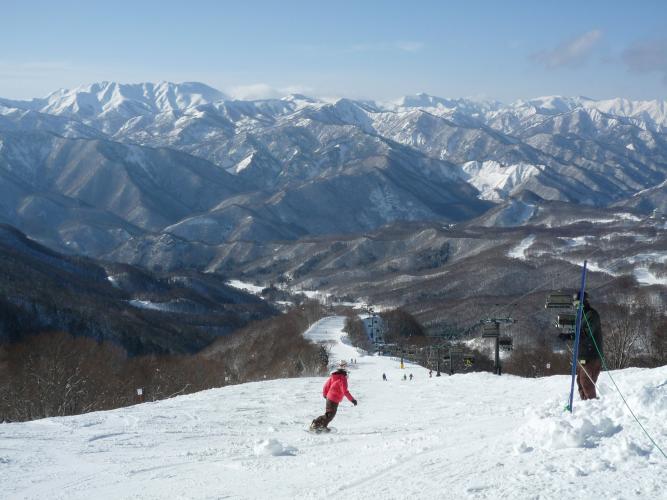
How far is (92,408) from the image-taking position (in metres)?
41.3

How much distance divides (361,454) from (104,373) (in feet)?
161

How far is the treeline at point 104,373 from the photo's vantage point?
140ft

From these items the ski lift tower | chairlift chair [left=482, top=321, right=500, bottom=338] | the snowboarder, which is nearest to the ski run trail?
the snowboarder

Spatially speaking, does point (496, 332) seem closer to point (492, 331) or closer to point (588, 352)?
point (492, 331)

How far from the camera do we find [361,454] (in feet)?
46.3

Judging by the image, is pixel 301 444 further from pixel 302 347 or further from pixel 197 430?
pixel 302 347

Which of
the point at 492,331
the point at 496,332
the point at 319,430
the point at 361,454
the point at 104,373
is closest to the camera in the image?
the point at 361,454

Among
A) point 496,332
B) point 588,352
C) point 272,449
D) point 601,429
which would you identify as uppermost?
point 588,352

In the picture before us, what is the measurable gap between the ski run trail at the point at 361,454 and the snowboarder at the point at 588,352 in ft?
1.98

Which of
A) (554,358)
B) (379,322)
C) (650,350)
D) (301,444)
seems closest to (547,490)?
(301,444)

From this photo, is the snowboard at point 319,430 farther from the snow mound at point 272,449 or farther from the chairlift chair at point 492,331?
the chairlift chair at point 492,331

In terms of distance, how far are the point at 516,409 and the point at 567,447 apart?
26.6ft

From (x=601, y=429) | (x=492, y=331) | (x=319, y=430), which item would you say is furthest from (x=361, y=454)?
(x=492, y=331)

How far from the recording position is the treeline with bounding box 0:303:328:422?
42688mm
